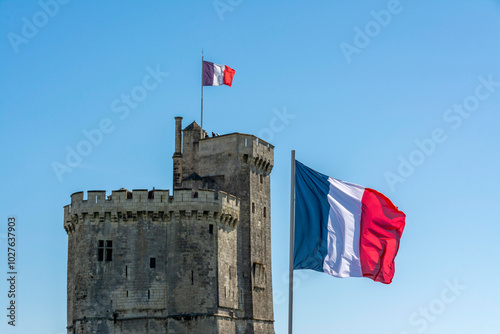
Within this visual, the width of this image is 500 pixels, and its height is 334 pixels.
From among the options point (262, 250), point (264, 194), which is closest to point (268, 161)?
point (264, 194)

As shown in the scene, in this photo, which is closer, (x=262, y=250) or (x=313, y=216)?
(x=313, y=216)

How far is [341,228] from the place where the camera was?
37062 millimetres

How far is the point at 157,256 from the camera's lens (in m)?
66.3

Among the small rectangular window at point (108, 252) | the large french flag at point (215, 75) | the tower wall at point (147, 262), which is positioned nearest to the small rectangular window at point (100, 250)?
the tower wall at point (147, 262)

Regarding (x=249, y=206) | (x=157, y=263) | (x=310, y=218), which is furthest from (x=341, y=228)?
(x=249, y=206)

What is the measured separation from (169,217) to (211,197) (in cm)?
352

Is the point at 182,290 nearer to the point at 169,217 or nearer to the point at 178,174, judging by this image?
the point at 169,217

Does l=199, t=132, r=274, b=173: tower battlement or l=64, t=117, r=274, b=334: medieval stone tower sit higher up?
l=199, t=132, r=274, b=173: tower battlement

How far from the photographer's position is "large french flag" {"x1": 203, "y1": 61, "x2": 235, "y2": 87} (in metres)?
76.4

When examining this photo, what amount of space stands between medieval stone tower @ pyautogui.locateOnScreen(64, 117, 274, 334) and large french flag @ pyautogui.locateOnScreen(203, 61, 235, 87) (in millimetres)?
10595

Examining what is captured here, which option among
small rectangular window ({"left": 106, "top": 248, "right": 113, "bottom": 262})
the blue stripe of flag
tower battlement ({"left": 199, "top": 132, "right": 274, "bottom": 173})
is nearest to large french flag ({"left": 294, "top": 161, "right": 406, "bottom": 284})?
the blue stripe of flag

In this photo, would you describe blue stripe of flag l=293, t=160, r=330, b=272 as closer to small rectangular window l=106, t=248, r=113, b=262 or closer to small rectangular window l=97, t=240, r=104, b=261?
small rectangular window l=106, t=248, r=113, b=262

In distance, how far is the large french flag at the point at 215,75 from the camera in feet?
251

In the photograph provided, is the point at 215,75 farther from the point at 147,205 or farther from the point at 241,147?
the point at 147,205
